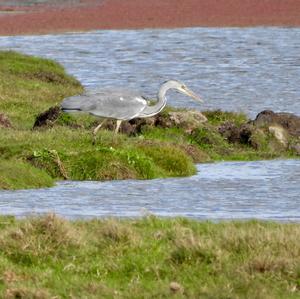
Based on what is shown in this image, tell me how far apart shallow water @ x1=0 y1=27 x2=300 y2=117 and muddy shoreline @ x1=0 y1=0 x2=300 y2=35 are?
4.18 feet

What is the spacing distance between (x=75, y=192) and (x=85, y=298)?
6.87 m

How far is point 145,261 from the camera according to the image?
930 centimetres

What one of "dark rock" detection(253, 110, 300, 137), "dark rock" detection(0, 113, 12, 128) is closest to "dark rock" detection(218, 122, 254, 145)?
"dark rock" detection(253, 110, 300, 137)

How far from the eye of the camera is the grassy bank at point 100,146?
16.4m

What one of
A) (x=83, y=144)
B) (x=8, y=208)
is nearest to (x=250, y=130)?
(x=83, y=144)

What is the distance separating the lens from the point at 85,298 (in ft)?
27.6

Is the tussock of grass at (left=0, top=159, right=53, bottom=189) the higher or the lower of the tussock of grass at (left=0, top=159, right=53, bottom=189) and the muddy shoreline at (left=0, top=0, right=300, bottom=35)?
the higher

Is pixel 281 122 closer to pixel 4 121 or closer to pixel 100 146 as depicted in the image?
pixel 4 121

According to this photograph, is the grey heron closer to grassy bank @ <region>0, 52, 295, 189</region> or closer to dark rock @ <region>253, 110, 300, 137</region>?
grassy bank @ <region>0, 52, 295, 189</region>

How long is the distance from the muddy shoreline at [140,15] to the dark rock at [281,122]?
93.5ft

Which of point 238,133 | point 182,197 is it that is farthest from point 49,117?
point 182,197

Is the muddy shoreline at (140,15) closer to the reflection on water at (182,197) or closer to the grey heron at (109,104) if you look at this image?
the grey heron at (109,104)

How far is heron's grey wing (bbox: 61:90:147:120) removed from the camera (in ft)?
56.9

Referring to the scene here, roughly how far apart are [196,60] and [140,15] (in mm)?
12543
